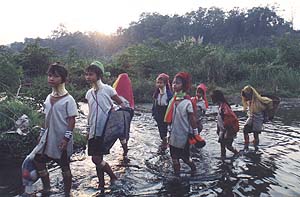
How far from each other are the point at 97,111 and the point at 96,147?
0.55 meters

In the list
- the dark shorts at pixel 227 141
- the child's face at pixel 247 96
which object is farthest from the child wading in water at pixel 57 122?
the child's face at pixel 247 96

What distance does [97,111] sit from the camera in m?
5.57

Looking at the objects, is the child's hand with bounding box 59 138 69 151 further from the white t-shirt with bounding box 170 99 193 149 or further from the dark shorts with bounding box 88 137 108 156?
the white t-shirt with bounding box 170 99 193 149

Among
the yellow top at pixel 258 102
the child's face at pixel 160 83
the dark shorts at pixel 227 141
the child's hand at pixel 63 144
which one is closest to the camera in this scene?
the child's hand at pixel 63 144

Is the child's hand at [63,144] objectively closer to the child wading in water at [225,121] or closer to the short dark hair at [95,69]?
the short dark hair at [95,69]

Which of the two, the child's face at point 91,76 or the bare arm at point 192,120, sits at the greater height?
the child's face at point 91,76

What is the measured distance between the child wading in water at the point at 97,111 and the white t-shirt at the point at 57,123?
1.75 feet

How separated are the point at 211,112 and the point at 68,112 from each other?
10.3m

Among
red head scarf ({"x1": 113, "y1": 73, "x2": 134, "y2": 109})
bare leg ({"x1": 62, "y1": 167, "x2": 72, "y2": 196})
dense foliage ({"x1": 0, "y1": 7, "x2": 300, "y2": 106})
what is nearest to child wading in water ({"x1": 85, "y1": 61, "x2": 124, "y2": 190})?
bare leg ({"x1": 62, "y1": 167, "x2": 72, "y2": 196})

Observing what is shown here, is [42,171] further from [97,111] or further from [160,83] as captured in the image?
[160,83]

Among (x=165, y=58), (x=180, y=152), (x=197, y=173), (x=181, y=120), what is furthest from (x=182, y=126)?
(x=165, y=58)

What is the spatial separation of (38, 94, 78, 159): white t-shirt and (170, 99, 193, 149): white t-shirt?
179 cm

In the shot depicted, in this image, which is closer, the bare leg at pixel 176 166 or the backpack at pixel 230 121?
the bare leg at pixel 176 166

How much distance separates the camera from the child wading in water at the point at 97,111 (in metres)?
5.52
